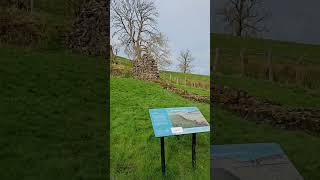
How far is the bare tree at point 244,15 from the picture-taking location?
1066cm

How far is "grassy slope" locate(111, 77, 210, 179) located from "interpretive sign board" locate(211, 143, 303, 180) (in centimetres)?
28

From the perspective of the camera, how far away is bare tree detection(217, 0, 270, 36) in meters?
10.7

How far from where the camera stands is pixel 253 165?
20.9ft

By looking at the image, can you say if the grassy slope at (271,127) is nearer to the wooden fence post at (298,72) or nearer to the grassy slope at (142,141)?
the wooden fence post at (298,72)

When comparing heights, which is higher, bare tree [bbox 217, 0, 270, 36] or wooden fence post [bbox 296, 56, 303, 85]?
bare tree [bbox 217, 0, 270, 36]

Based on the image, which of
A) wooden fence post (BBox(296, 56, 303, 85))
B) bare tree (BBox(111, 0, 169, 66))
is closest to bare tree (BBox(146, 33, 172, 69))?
bare tree (BBox(111, 0, 169, 66))

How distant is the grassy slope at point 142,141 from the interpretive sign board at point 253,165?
0.93 ft
